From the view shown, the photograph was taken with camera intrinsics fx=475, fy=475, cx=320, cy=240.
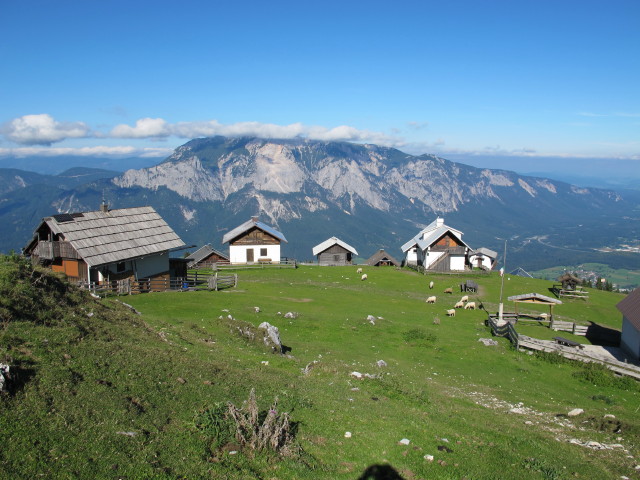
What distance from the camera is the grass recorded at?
473 inches

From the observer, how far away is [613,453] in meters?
16.8

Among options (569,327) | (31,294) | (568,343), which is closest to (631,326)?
(568,343)

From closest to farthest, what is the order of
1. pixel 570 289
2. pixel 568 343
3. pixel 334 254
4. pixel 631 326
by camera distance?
pixel 568 343 → pixel 631 326 → pixel 570 289 → pixel 334 254

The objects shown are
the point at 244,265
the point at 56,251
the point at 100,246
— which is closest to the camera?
the point at 56,251

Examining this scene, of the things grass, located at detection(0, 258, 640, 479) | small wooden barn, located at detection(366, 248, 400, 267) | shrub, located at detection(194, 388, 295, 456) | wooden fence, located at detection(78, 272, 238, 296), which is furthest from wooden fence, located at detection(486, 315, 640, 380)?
small wooden barn, located at detection(366, 248, 400, 267)

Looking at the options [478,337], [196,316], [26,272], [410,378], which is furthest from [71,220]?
[478,337]

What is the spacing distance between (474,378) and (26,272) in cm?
2400

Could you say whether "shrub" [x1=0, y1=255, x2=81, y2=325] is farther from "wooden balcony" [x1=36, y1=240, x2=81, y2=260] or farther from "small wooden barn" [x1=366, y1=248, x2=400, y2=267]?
"small wooden barn" [x1=366, y1=248, x2=400, y2=267]

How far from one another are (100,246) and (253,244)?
33.6 metres

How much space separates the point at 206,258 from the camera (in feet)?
250

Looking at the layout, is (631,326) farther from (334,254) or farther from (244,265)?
(334,254)

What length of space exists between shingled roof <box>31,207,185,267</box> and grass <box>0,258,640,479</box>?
11.5m

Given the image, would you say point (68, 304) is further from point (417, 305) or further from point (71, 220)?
point (417, 305)

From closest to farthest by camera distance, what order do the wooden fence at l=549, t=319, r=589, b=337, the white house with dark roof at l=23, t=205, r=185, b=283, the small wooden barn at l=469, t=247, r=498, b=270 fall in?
the white house with dark roof at l=23, t=205, r=185, b=283 → the wooden fence at l=549, t=319, r=589, b=337 → the small wooden barn at l=469, t=247, r=498, b=270
